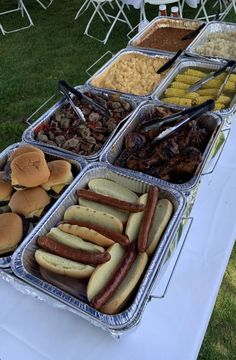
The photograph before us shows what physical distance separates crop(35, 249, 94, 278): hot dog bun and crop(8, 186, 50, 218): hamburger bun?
0.22 m

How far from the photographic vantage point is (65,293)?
1216 millimetres

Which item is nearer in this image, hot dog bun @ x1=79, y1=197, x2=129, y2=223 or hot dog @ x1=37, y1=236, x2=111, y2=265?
hot dog @ x1=37, y1=236, x2=111, y2=265

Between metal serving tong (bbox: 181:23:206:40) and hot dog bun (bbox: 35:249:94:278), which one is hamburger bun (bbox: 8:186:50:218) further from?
metal serving tong (bbox: 181:23:206:40)

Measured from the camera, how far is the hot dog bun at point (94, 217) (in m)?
1.36

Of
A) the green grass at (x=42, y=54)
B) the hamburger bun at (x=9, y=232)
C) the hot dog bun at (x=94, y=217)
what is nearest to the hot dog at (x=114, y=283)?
the hot dog bun at (x=94, y=217)

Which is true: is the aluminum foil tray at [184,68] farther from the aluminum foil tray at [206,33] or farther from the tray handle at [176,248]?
the tray handle at [176,248]

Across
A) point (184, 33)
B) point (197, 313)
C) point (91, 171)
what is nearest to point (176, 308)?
point (197, 313)

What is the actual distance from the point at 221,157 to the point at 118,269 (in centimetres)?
98

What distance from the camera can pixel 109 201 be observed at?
145 centimetres

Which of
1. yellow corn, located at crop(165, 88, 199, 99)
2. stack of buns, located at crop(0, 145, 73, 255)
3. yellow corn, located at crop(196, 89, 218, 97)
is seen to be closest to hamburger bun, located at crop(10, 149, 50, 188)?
stack of buns, located at crop(0, 145, 73, 255)

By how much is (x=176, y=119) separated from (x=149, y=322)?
96 centimetres

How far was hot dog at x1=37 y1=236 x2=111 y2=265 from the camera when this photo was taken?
1.22m

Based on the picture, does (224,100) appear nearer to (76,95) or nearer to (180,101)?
(180,101)

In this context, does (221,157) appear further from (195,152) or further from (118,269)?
(118,269)
